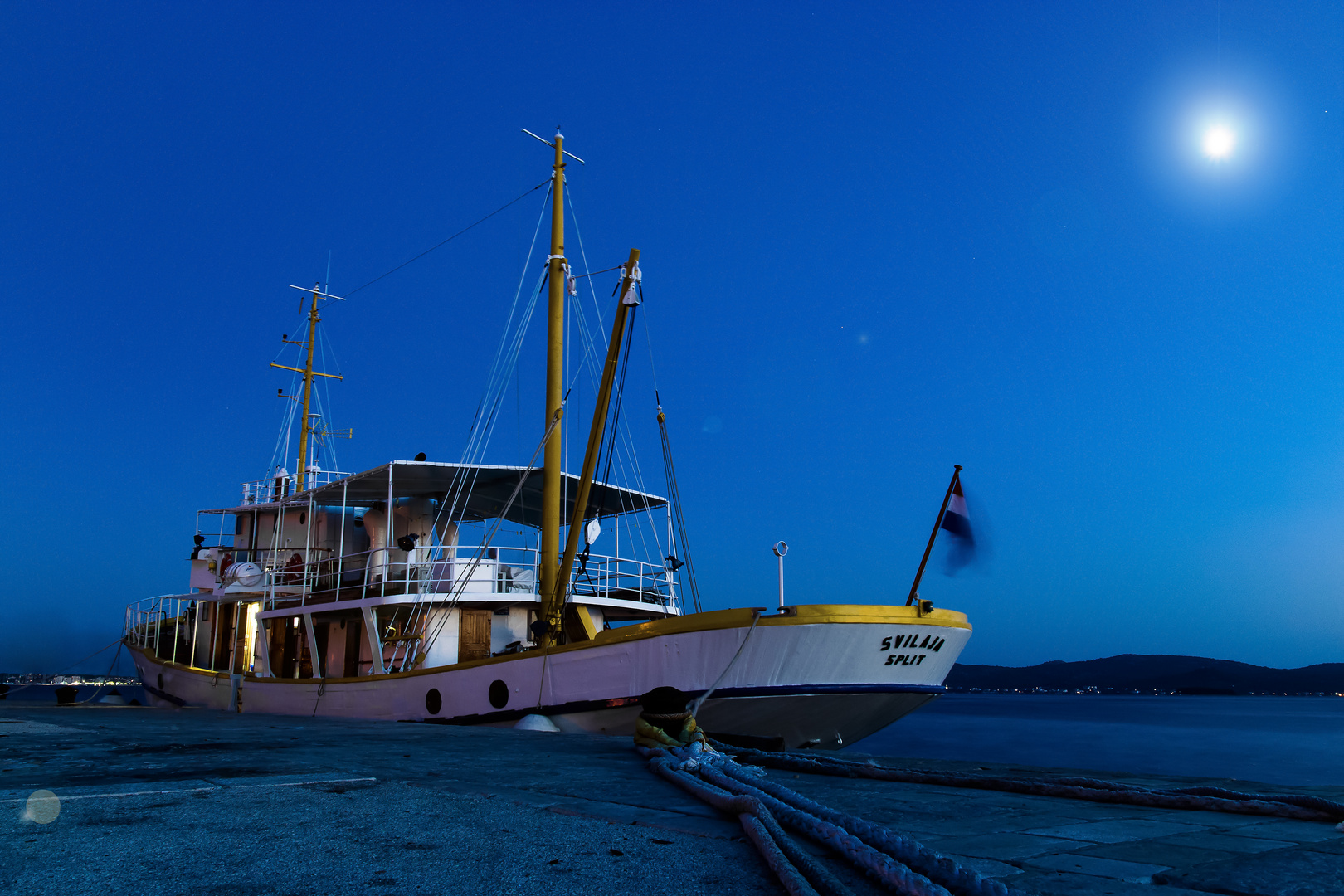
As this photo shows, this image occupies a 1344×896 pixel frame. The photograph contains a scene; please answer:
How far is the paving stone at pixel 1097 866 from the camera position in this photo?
281 centimetres

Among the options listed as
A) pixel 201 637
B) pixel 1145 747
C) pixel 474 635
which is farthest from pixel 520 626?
pixel 1145 747

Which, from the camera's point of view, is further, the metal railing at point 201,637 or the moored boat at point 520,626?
the metal railing at point 201,637

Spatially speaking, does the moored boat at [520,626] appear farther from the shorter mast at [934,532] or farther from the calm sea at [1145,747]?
the calm sea at [1145,747]

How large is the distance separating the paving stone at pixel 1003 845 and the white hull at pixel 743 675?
6925 mm

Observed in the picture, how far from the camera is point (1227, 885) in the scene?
2.65 metres

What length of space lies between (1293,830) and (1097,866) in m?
1.40

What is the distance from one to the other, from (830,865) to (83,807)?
10.8 feet

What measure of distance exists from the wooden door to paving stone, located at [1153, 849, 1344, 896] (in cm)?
1462

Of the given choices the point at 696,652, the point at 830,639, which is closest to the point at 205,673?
the point at 696,652

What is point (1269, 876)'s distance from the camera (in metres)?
2.78

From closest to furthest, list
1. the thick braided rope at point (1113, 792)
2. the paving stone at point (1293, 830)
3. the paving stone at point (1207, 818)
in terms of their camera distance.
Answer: the paving stone at point (1293, 830)
the paving stone at point (1207, 818)
the thick braided rope at point (1113, 792)

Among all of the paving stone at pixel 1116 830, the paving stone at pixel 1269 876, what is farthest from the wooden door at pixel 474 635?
the paving stone at pixel 1269 876

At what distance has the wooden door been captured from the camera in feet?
53.7

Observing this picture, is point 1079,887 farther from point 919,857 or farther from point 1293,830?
point 1293,830
